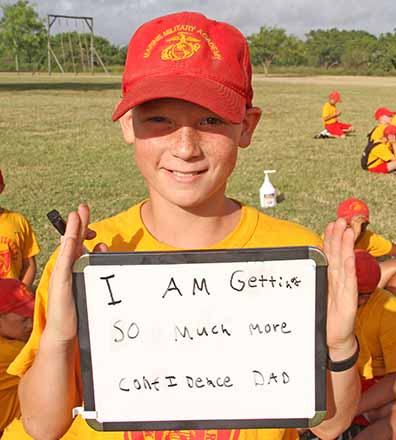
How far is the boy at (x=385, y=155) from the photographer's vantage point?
10016 mm

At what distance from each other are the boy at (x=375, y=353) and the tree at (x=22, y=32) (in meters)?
73.1

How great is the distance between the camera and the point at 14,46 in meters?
70.6

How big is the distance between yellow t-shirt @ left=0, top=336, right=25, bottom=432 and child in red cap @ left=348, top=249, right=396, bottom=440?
5.95ft

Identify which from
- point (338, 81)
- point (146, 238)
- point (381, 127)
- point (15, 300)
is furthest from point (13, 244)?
point (338, 81)

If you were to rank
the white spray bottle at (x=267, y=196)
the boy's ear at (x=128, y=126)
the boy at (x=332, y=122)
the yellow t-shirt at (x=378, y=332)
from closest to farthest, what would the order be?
the boy's ear at (x=128, y=126), the yellow t-shirt at (x=378, y=332), the white spray bottle at (x=267, y=196), the boy at (x=332, y=122)

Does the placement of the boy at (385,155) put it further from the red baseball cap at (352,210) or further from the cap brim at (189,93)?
the cap brim at (189,93)

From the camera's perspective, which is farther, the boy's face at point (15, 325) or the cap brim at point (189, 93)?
the boy's face at point (15, 325)

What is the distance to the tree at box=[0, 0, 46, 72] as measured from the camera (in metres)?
70.3

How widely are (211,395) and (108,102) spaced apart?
990 inches

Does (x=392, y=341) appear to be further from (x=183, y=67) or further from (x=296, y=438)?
(x=183, y=67)

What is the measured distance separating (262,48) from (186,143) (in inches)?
3298

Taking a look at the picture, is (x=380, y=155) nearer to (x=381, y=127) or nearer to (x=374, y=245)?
(x=381, y=127)

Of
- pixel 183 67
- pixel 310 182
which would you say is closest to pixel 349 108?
pixel 310 182

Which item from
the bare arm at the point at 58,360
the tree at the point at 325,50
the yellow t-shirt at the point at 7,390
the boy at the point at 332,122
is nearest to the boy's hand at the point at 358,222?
the yellow t-shirt at the point at 7,390
